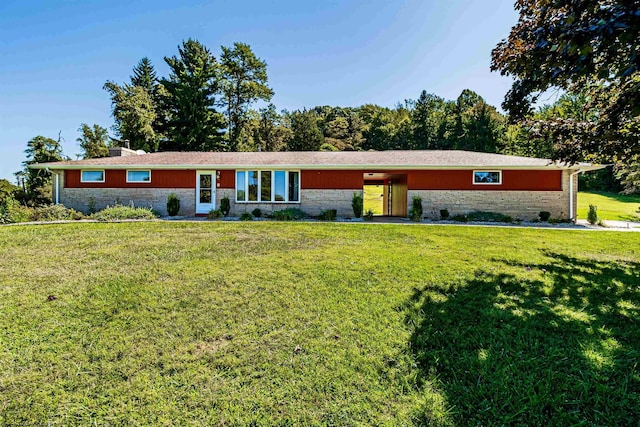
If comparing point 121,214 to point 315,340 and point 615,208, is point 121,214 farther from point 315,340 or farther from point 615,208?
point 615,208

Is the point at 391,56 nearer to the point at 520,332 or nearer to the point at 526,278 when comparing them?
the point at 526,278

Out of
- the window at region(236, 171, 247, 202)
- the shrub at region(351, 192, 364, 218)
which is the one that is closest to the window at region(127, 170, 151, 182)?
the window at region(236, 171, 247, 202)

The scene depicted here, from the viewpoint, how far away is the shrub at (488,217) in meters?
13.3

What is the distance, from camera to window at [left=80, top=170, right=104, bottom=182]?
14836mm

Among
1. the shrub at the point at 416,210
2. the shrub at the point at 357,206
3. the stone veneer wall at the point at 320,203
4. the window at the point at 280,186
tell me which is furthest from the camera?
the window at the point at 280,186

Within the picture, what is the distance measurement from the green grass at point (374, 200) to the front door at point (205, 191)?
36.7 feet

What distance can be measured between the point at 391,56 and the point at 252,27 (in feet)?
21.3

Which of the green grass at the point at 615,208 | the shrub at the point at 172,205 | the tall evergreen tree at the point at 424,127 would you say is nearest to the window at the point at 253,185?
the shrub at the point at 172,205

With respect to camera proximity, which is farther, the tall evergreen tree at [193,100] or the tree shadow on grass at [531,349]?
the tall evergreen tree at [193,100]

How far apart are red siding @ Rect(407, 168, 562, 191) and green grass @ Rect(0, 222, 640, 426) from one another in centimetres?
857

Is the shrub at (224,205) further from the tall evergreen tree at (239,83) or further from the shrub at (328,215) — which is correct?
the tall evergreen tree at (239,83)

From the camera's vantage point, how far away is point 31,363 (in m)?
2.77

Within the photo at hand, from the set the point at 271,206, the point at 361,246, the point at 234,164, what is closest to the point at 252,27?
Answer: the point at 234,164

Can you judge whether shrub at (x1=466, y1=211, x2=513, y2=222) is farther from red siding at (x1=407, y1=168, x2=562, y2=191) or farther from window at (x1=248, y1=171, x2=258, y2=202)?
window at (x1=248, y1=171, x2=258, y2=202)
